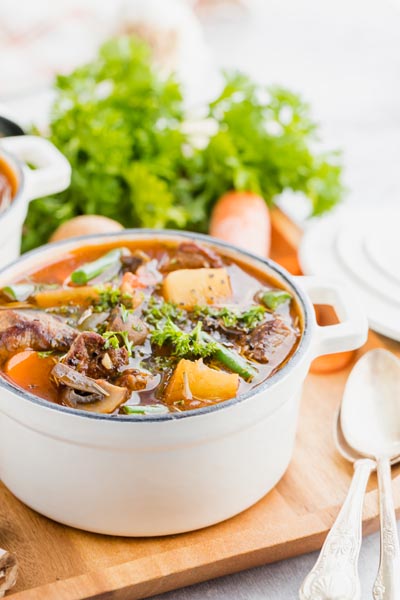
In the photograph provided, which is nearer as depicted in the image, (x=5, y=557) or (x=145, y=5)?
(x=5, y=557)

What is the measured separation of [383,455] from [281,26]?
554 centimetres

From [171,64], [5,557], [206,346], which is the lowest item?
[171,64]

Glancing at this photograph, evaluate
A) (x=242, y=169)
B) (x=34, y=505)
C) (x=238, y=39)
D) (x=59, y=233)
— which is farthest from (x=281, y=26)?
(x=34, y=505)

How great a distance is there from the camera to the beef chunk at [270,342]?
2248mm

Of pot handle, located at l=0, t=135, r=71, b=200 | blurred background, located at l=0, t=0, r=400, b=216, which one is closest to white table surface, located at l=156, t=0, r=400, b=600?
blurred background, located at l=0, t=0, r=400, b=216

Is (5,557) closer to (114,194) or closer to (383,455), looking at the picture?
(383,455)

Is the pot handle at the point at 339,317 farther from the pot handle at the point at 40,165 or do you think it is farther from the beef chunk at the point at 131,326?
the pot handle at the point at 40,165

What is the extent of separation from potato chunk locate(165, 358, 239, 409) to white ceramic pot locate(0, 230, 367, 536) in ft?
0.25

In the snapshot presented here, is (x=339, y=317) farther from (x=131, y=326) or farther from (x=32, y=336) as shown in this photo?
(x=32, y=336)

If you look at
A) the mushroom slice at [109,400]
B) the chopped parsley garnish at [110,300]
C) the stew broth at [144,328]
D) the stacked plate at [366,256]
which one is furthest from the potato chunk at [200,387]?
the stacked plate at [366,256]

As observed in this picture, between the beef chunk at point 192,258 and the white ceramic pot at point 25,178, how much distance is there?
0.57m

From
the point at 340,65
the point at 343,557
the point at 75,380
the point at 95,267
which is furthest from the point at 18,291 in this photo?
the point at 340,65

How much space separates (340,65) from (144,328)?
4562 mm

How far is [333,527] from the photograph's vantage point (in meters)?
2.09
